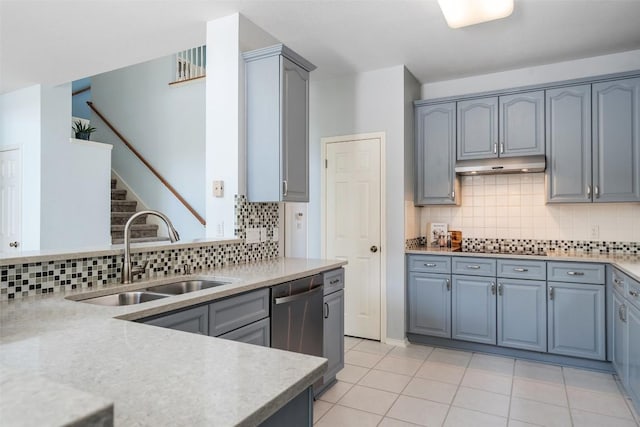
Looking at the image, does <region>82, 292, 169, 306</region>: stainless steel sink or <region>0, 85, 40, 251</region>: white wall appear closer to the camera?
<region>82, 292, 169, 306</region>: stainless steel sink

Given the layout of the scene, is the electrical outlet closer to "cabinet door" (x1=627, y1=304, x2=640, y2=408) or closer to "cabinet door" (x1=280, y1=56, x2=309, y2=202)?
"cabinet door" (x1=280, y1=56, x2=309, y2=202)

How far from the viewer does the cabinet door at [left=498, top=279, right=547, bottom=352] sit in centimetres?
341

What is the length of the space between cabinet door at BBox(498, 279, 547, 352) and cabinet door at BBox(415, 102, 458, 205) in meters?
1.00

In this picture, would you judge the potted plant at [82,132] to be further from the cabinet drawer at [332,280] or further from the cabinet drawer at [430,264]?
the cabinet drawer at [430,264]

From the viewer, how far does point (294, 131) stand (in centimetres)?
303

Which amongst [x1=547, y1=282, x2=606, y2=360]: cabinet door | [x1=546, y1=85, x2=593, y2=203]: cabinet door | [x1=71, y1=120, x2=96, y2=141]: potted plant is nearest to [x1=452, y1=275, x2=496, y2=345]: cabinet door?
[x1=547, y1=282, x2=606, y2=360]: cabinet door

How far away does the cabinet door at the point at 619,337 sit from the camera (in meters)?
2.72

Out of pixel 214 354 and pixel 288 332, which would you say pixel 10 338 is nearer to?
pixel 214 354

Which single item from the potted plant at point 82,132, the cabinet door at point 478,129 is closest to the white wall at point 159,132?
the potted plant at point 82,132

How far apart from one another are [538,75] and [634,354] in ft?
8.78

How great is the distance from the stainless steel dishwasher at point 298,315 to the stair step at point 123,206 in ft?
13.9

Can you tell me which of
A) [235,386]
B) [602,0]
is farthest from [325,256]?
[235,386]

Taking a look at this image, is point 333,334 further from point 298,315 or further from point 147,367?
point 147,367

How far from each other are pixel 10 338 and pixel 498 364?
342cm
